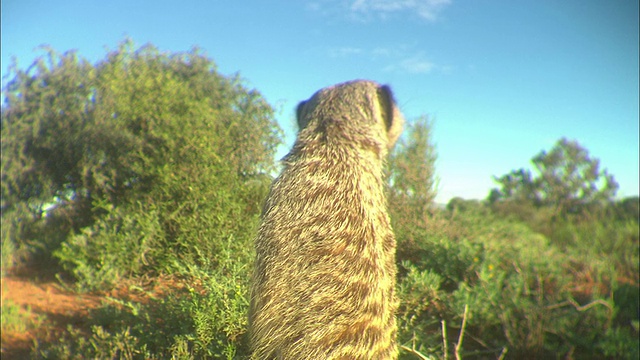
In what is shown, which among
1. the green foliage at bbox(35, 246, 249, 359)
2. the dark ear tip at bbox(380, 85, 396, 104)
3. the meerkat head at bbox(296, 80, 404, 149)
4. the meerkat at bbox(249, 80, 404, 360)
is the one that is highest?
the dark ear tip at bbox(380, 85, 396, 104)

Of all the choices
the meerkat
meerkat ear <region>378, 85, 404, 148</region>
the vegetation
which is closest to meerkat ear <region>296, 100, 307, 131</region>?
the meerkat

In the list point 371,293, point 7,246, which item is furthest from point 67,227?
point 371,293

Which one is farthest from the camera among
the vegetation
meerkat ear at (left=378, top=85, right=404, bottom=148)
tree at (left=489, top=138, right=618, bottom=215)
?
tree at (left=489, top=138, right=618, bottom=215)

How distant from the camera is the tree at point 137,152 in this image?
489 cm

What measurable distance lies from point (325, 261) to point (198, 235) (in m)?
2.86

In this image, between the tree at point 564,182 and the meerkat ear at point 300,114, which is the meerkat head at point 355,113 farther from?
the tree at point 564,182

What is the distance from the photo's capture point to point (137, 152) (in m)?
6.62

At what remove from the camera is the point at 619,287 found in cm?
571

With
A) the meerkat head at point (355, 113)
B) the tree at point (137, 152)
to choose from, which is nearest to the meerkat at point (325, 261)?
the meerkat head at point (355, 113)

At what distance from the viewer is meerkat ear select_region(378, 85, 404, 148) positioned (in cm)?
312

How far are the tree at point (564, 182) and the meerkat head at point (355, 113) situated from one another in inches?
587

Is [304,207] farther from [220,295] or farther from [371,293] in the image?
[220,295]

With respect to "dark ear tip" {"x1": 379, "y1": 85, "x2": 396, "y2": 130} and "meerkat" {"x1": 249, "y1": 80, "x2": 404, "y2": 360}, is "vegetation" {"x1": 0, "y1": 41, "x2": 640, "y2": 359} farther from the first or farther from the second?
"dark ear tip" {"x1": 379, "y1": 85, "x2": 396, "y2": 130}

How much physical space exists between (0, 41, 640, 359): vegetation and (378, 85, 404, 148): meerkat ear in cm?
185
